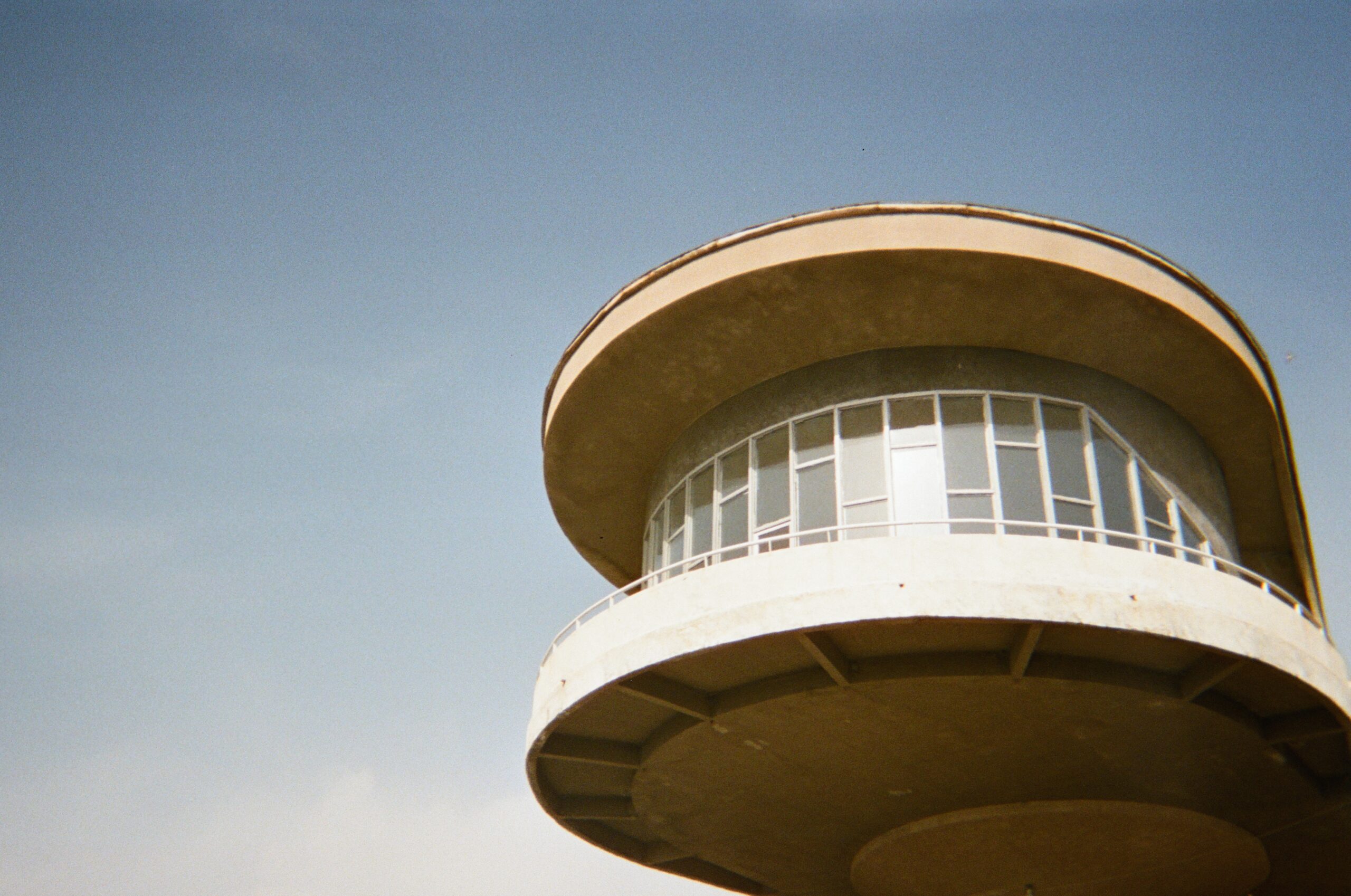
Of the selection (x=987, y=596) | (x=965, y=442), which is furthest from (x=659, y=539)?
(x=987, y=596)

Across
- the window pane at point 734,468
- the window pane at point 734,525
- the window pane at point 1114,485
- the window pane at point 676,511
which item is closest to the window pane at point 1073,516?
the window pane at point 1114,485

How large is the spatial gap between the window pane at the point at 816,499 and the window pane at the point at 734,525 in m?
0.98

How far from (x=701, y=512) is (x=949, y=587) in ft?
19.3

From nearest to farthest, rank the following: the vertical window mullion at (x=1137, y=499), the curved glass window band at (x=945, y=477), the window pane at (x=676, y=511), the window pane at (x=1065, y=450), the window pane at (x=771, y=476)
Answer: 1. the curved glass window band at (x=945, y=477)
2. the window pane at (x=1065, y=450)
3. the vertical window mullion at (x=1137, y=499)
4. the window pane at (x=771, y=476)
5. the window pane at (x=676, y=511)

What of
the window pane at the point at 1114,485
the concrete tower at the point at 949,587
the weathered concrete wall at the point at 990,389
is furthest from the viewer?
the weathered concrete wall at the point at 990,389

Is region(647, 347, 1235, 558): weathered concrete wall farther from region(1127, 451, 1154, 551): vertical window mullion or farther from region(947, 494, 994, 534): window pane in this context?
region(947, 494, 994, 534): window pane

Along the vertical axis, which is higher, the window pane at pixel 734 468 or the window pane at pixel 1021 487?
the window pane at pixel 734 468

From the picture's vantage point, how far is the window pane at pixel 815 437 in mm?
18672

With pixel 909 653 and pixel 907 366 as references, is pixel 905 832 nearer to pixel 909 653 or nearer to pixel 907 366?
pixel 909 653

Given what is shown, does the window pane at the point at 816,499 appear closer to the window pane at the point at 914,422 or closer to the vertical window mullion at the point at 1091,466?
the window pane at the point at 914,422

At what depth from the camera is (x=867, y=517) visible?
1775cm

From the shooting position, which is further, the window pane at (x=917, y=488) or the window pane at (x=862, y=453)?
the window pane at (x=862, y=453)

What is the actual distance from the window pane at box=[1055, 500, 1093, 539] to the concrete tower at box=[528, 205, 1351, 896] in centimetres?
5

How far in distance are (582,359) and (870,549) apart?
23.0ft
